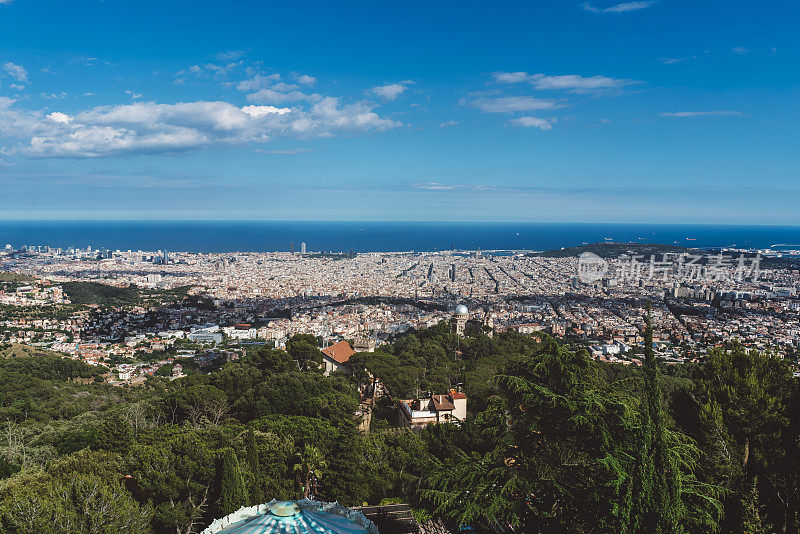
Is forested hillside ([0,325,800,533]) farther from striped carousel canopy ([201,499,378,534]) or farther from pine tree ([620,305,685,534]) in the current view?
striped carousel canopy ([201,499,378,534])

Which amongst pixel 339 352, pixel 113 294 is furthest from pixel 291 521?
pixel 113 294

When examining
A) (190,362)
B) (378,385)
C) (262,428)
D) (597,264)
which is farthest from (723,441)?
(597,264)

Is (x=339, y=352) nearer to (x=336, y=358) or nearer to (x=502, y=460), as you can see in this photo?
(x=336, y=358)

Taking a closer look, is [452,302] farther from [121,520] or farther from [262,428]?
[121,520]

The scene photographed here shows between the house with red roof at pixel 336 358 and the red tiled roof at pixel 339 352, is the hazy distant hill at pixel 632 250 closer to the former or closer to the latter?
the red tiled roof at pixel 339 352

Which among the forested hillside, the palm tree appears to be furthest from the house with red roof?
the palm tree

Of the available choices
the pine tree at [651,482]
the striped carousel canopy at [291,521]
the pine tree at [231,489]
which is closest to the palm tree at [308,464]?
the pine tree at [231,489]
